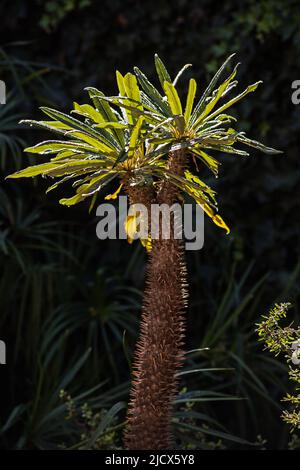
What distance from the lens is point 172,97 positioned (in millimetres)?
1363

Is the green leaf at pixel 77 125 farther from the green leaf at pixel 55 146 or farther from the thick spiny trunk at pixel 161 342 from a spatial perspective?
the thick spiny trunk at pixel 161 342

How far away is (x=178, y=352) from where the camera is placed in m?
1.37

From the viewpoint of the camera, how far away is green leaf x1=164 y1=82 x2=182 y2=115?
1357 millimetres

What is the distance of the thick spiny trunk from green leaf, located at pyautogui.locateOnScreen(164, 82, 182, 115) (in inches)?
3.2

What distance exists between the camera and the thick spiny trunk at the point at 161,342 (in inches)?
52.7

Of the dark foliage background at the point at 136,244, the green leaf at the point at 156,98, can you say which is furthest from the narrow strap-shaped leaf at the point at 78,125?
the dark foliage background at the point at 136,244

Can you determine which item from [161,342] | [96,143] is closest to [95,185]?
[96,143]

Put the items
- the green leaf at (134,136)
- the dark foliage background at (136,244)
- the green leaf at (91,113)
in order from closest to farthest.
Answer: the green leaf at (134,136) → the green leaf at (91,113) → the dark foliage background at (136,244)

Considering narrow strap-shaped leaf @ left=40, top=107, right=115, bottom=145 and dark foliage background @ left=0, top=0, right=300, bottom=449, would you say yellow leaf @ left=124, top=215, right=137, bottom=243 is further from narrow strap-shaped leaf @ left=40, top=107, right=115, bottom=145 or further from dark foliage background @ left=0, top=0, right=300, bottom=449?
dark foliage background @ left=0, top=0, right=300, bottom=449

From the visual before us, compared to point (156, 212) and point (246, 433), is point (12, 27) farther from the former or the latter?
point (156, 212)

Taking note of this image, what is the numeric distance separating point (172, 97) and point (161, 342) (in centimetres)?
42

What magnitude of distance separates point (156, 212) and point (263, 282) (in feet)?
5.77

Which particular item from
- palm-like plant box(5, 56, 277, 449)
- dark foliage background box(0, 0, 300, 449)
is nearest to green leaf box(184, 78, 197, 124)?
palm-like plant box(5, 56, 277, 449)

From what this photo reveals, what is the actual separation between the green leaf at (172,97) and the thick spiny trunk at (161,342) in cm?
8
